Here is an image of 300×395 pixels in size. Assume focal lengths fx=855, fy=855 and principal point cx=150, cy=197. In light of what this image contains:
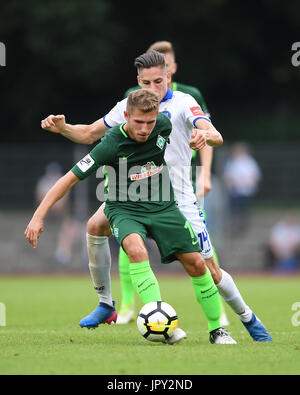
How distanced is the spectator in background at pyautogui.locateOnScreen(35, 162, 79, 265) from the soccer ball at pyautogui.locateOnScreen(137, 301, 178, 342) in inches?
573

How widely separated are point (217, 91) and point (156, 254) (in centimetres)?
1369

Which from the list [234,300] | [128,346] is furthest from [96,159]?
[234,300]

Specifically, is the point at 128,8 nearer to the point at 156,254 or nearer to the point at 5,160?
the point at 5,160

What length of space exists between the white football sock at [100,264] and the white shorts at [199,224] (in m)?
0.81

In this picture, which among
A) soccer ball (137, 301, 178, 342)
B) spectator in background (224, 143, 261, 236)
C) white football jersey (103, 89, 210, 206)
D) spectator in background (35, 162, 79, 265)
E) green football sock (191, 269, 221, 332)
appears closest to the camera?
soccer ball (137, 301, 178, 342)

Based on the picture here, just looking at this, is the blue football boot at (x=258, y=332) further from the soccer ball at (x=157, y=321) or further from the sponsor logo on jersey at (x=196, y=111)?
the sponsor logo on jersey at (x=196, y=111)

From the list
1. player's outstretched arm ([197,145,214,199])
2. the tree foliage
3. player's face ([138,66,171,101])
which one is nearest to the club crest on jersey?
player's face ([138,66,171,101])

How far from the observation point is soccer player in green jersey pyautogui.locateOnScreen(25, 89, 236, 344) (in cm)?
649

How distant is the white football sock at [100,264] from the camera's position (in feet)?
25.2

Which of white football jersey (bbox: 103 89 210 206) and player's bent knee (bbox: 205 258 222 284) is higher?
white football jersey (bbox: 103 89 210 206)

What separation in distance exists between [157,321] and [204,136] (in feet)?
4.77

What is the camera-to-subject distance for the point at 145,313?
6.31 meters

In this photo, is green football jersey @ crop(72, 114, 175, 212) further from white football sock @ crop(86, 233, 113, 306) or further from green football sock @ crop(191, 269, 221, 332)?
white football sock @ crop(86, 233, 113, 306)

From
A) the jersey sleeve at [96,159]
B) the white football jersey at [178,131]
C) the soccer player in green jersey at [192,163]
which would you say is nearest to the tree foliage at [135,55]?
the soccer player in green jersey at [192,163]
